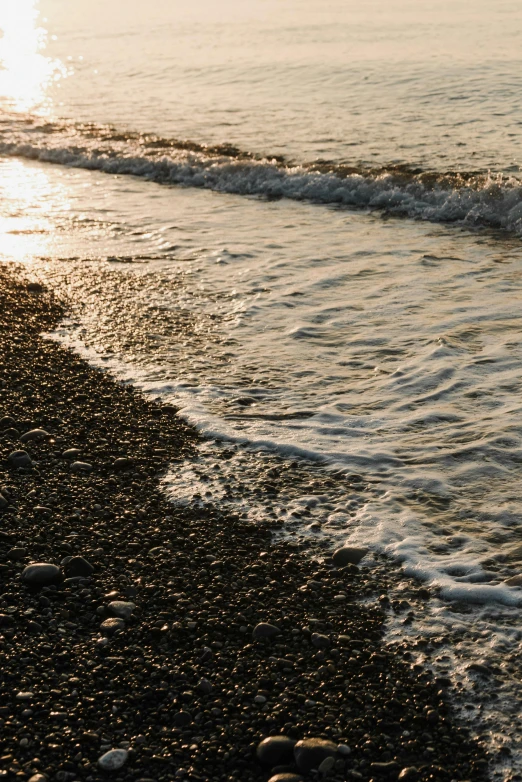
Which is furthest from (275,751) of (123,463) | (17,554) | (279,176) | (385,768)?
(279,176)

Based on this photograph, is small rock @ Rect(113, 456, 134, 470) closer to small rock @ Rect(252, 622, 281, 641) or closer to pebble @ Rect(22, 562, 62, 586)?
pebble @ Rect(22, 562, 62, 586)

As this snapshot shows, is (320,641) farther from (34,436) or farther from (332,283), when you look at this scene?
(332,283)

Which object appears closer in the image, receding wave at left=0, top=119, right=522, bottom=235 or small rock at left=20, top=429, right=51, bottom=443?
small rock at left=20, top=429, right=51, bottom=443

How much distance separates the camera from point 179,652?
3629 millimetres

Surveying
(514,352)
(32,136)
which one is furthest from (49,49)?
(514,352)

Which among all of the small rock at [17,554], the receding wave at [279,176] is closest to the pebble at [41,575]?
the small rock at [17,554]

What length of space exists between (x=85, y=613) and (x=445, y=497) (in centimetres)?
220

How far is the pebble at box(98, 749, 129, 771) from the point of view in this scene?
10.00 feet

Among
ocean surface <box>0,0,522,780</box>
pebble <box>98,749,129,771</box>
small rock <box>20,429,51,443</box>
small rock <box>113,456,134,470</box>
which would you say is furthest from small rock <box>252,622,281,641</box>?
small rock <box>20,429,51,443</box>

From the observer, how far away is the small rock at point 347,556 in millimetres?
4270

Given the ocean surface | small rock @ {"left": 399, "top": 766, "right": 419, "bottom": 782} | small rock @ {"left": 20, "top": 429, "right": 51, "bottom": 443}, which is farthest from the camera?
small rock @ {"left": 20, "top": 429, "right": 51, "bottom": 443}

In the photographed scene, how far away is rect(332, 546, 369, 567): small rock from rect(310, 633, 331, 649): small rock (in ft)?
1.98

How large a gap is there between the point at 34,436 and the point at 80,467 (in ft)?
1.86

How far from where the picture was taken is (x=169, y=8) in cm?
3962
